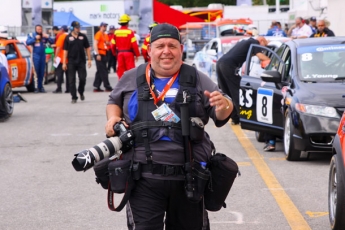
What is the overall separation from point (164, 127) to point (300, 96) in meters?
5.82

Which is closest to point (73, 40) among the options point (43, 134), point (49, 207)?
point (43, 134)

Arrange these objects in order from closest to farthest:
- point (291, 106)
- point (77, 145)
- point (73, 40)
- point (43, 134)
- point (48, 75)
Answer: point (291, 106) → point (77, 145) → point (43, 134) → point (73, 40) → point (48, 75)

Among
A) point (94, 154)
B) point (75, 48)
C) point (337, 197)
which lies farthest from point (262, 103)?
point (75, 48)

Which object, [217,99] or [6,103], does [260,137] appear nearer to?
[6,103]

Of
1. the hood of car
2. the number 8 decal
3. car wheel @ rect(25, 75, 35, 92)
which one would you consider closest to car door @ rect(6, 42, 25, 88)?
car wheel @ rect(25, 75, 35, 92)

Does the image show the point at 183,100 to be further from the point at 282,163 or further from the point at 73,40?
the point at 73,40

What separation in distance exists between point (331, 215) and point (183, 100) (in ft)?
7.90

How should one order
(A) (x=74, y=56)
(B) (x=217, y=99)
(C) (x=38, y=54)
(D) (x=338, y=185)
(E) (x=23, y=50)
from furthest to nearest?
(C) (x=38, y=54) < (E) (x=23, y=50) < (A) (x=74, y=56) < (D) (x=338, y=185) < (B) (x=217, y=99)

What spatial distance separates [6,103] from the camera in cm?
1631

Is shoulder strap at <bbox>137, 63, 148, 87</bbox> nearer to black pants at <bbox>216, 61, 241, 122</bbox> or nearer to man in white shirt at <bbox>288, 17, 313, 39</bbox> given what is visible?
black pants at <bbox>216, 61, 241, 122</bbox>

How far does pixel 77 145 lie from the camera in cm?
1253

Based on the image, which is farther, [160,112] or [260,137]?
[260,137]

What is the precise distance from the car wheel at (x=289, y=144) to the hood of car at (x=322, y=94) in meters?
0.41

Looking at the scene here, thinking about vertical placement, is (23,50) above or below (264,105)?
above
